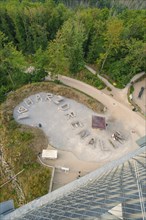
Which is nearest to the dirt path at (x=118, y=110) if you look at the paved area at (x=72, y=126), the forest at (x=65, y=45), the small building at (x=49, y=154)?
the paved area at (x=72, y=126)

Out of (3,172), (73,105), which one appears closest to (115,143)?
(73,105)

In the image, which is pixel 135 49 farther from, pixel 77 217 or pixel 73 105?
pixel 77 217

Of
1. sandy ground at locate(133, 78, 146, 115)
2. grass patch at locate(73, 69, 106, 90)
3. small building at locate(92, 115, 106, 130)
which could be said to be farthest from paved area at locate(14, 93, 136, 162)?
sandy ground at locate(133, 78, 146, 115)

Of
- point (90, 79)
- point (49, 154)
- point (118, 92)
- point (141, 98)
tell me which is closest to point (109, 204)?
point (49, 154)

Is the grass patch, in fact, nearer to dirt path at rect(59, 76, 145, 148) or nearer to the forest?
dirt path at rect(59, 76, 145, 148)

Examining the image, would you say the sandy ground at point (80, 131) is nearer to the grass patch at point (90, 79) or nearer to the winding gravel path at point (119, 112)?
the winding gravel path at point (119, 112)
